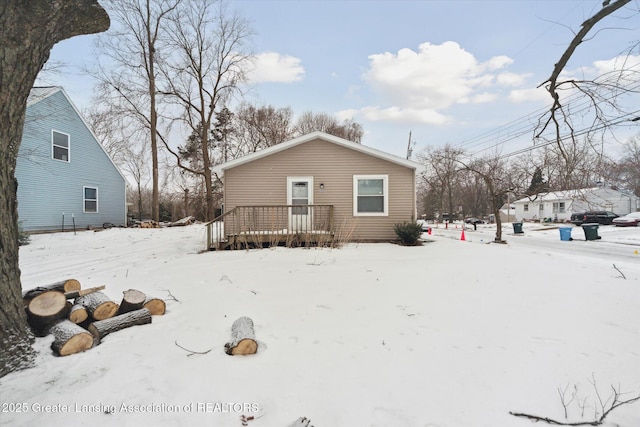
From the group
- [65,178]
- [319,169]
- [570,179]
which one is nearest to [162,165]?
[65,178]

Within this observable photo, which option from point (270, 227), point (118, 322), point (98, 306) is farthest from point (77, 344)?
point (270, 227)

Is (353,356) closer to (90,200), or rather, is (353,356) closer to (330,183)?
(330,183)

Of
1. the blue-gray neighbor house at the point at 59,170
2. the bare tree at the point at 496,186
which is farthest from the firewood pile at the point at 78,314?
the blue-gray neighbor house at the point at 59,170

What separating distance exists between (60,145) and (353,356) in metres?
16.5

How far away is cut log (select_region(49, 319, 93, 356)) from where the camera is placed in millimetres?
2357

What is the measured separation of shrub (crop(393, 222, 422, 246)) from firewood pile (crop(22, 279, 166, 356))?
714 cm

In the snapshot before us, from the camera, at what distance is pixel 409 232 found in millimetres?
8820

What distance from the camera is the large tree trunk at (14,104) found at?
213cm

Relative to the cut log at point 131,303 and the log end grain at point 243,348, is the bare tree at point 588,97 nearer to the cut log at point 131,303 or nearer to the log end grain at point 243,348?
the log end grain at point 243,348

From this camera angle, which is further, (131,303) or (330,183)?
(330,183)

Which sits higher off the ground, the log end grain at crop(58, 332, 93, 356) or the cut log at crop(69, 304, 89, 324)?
the cut log at crop(69, 304, 89, 324)

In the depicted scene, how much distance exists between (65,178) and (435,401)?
17064mm

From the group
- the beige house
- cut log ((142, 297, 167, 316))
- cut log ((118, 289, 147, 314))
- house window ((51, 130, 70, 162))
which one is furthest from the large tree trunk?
house window ((51, 130, 70, 162))

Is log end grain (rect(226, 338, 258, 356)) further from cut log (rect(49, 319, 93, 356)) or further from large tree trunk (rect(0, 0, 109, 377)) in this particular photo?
large tree trunk (rect(0, 0, 109, 377))
